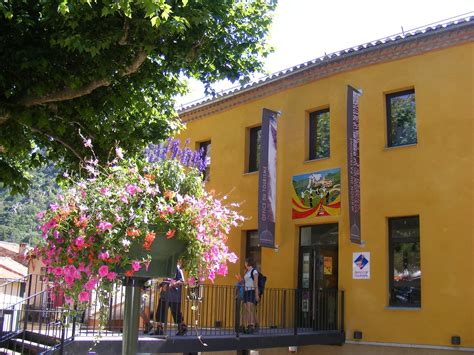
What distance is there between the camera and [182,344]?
33.7 feet

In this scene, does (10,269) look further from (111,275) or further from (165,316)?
(111,275)

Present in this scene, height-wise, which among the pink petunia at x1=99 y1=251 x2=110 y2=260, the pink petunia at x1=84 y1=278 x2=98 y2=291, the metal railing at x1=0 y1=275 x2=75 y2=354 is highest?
the pink petunia at x1=99 y1=251 x2=110 y2=260

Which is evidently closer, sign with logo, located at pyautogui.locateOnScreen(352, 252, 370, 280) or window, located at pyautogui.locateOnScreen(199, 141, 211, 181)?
sign with logo, located at pyautogui.locateOnScreen(352, 252, 370, 280)

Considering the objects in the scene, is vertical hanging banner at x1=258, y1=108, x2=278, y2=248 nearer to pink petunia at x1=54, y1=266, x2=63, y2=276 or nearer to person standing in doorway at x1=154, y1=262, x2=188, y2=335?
person standing in doorway at x1=154, y1=262, x2=188, y2=335

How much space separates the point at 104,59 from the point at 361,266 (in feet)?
25.9

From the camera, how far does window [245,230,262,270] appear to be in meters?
16.5

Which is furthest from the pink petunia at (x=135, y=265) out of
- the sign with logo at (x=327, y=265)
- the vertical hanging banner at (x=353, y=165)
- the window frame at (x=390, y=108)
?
the sign with logo at (x=327, y=265)

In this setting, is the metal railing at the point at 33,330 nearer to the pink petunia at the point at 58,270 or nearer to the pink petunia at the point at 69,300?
the pink petunia at the point at 69,300

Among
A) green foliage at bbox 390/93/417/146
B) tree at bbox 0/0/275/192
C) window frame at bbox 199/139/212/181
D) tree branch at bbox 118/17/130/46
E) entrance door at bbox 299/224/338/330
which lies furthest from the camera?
window frame at bbox 199/139/212/181

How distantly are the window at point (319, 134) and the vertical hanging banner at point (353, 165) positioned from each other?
1.43 metres

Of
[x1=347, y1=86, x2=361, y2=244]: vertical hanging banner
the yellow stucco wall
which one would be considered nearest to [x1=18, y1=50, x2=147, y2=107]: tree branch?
the yellow stucco wall

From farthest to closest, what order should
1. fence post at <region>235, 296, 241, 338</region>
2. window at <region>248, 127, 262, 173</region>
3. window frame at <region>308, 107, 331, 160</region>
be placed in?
1. window at <region>248, 127, 262, 173</region>
2. window frame at <region>308, 107, 331, 160</region>
3. fence post at <region>235, 296, 241, 338</region>

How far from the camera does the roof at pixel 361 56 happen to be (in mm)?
12789

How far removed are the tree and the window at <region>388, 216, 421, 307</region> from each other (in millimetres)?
5363
